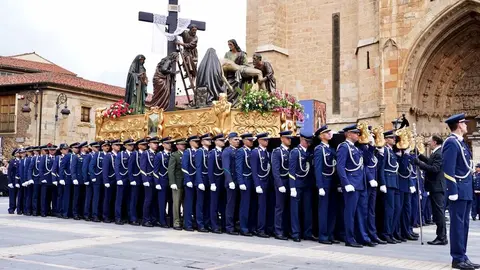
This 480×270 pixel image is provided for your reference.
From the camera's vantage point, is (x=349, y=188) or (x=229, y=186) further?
(x=229, y=186)

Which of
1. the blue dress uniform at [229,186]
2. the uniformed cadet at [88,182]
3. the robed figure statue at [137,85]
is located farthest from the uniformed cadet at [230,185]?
the robed figure statue at [137,85]

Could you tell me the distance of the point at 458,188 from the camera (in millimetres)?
6359

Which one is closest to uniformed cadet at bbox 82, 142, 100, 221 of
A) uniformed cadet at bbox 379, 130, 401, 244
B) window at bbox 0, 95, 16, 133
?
uniformed cadet at bbox 379, 130, 401, 244

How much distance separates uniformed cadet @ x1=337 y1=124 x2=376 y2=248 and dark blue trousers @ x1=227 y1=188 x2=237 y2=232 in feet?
7.29

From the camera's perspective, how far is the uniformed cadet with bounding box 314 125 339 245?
27.8ft

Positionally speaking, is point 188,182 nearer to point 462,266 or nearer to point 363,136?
point 363,136

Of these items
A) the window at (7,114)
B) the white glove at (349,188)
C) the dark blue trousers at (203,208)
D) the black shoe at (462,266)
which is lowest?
the black shoe at (462,266)

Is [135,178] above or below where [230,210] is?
above

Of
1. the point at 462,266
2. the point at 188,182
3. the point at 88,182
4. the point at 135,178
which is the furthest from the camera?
the point at 88,182

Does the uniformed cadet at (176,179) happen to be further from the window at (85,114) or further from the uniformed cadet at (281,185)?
the window at (85,114)

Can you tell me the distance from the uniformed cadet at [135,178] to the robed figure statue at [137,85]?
288 cm

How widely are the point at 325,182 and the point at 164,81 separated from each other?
21.7 feet

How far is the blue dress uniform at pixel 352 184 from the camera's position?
817 centimetres

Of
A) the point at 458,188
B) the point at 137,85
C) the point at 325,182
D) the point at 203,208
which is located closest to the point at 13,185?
the point at 137,85
